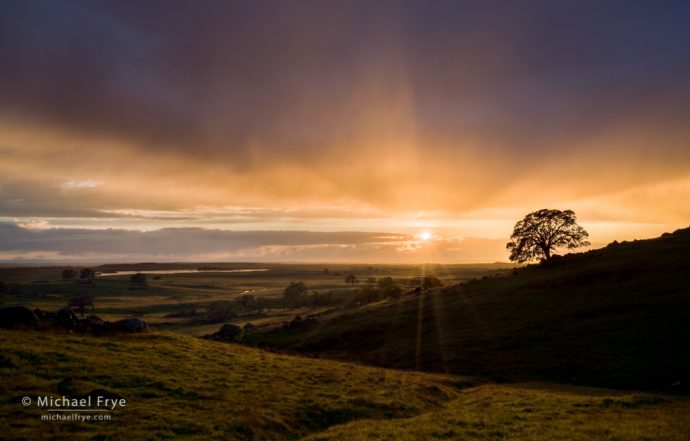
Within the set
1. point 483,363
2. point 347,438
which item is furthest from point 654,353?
point 347,438

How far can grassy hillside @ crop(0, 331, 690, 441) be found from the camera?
63.8 ft

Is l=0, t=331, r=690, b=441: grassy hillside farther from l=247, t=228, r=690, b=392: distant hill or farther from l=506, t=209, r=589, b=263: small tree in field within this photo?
l=506, t=209, r=589, b=263: small tree in field

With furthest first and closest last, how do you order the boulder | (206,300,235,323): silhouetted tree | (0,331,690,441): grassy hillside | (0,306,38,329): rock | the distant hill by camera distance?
1. (206,300,235,323): silhouetted tree
2. the distant hill
3. the boulder
4. (0,306,38,329): rock
5. (0,331,690,441): grassy hillside

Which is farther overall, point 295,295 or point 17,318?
point 295,295

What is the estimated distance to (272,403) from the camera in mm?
24281

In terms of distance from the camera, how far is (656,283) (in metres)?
56.9

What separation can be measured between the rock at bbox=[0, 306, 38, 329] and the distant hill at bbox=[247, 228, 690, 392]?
34.8 meters

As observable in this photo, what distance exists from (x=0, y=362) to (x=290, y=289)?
Result: 159 m

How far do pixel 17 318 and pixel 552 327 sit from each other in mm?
58422

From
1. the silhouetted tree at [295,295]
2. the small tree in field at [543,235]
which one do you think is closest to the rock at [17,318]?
the small tree in field at [543,235]

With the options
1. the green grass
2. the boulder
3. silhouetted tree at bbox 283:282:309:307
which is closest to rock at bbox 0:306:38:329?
the boulder

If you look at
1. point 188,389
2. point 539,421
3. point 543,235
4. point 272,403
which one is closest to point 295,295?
point 543,235

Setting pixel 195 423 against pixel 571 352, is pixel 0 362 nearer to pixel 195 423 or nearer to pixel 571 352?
pixel 195 423

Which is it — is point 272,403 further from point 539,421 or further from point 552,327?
point 552,327
